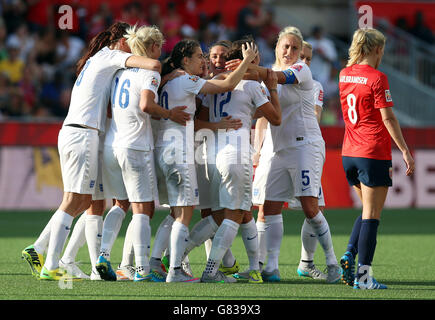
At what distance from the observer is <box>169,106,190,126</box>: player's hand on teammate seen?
6.89m

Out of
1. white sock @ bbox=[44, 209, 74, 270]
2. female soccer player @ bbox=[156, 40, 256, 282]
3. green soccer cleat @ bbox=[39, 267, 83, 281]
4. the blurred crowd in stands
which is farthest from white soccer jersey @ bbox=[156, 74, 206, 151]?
the blurred crowd in stands

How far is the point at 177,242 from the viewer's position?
6.84m

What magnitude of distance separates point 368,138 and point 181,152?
62.7 inches

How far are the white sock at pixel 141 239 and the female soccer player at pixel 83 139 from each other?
0.48m

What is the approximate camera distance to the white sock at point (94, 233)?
24.0 ft

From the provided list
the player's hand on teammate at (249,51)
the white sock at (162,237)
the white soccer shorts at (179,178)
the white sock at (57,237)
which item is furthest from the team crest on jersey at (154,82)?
the white sock at (57,237)

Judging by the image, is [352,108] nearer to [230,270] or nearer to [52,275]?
[230,270]

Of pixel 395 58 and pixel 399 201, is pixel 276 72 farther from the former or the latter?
pixel 395 58

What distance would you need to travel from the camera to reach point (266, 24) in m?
19.9

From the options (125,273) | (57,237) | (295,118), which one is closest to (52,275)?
(57,237)

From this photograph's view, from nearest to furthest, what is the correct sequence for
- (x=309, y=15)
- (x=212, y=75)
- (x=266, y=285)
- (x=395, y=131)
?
(x=395, y=131), (x=266, y=285), (x=212, y=75), (x=309, y=15)
